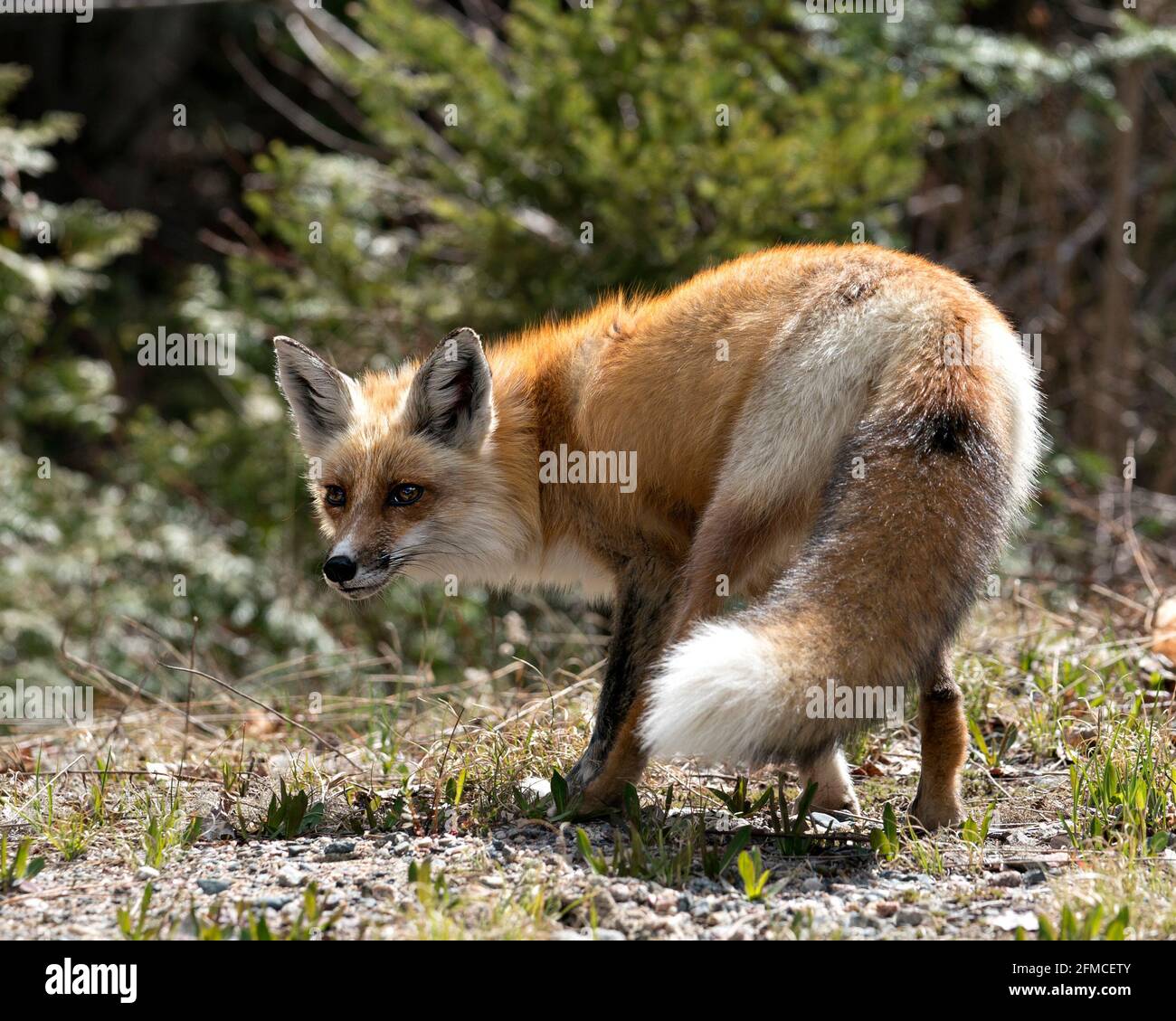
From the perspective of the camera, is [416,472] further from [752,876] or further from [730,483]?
[752,876]

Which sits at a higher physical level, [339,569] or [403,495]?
[403,495]

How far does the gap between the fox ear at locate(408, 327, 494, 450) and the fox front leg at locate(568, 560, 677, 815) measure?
85 centimetres

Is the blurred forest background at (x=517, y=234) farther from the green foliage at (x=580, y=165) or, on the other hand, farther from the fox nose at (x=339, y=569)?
the fox nose at (x=339, y=569)

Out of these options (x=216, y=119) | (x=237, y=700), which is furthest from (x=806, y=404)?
(x=216, y=119)

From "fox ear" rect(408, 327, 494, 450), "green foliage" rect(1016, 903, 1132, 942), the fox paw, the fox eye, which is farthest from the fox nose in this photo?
"green foliage" rect(1016, 903, 1132, 942)

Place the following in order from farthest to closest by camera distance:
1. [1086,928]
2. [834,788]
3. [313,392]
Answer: [313,392] → [834,788] → [1086,928]

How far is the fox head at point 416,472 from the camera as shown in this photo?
4.52 meters

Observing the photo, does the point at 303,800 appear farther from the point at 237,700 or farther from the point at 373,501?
the point at 237,700

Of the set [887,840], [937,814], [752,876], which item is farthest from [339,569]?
[937,814]

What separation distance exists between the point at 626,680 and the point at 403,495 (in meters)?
1.15

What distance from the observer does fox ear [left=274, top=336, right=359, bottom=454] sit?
486 centimetres

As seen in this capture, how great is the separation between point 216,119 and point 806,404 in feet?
35.7

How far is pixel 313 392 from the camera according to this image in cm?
495
